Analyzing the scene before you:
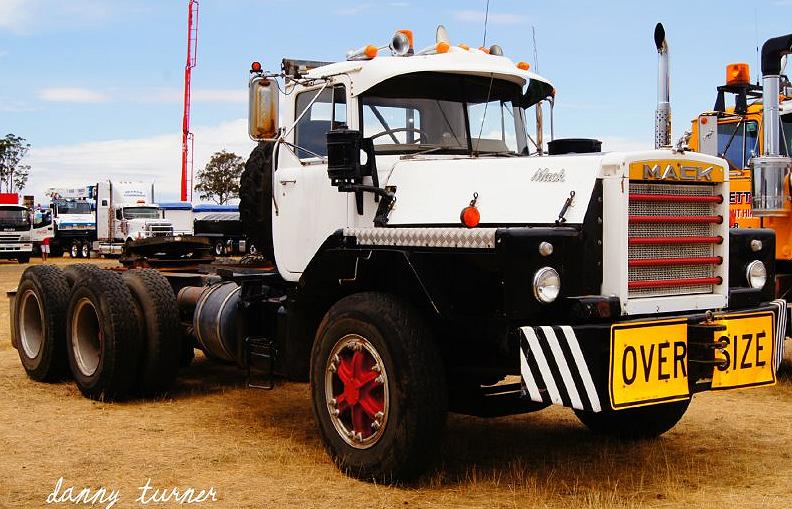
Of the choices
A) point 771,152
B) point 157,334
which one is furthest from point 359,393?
point 771,152

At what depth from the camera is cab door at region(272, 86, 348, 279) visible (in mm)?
7137

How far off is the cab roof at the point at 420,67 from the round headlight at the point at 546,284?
2.26 metres

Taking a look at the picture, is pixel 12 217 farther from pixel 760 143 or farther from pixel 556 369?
pixel 556 369

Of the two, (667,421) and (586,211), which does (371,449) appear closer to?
(586,211)

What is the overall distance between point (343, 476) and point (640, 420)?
2.39m

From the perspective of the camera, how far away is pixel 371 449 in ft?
19.7

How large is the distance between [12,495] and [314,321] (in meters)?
2.30

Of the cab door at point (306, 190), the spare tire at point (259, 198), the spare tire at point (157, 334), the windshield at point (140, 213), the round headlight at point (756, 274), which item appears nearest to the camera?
the round headlight at point (756, 274)

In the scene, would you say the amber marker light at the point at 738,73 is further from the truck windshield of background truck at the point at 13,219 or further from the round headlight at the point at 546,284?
the truck windshield of background truck at the point at 13,219

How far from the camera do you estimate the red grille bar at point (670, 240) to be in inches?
227

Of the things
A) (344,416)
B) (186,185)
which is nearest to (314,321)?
(344,416)

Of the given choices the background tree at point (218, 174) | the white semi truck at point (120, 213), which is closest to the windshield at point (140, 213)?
the white semi truck at point (120, 213)

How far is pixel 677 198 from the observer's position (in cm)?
601

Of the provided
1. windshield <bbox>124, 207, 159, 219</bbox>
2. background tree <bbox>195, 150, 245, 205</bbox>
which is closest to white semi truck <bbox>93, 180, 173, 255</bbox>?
windshield <bbox>124, 207, 159, 219</bbox>
